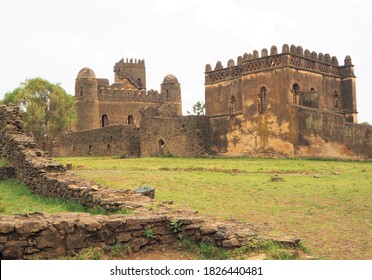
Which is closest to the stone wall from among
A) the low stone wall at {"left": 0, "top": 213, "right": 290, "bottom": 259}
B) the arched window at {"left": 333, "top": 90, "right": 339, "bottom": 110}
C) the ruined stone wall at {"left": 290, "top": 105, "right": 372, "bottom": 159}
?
the low stone wall at {"left": 0, "top": 213, "right": 290, "bottom": 259}

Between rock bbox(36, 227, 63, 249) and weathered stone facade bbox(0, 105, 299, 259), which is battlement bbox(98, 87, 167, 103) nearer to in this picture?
weathered stone facade bbox(0, 105, 299, 259)

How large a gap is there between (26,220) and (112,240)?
1.28 metres

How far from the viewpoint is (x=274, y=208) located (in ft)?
36.8

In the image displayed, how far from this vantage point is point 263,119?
29.0 metres

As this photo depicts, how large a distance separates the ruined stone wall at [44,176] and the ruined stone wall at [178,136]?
15696 mm

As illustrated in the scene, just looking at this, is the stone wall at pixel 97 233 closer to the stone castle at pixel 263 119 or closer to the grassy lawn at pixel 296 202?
the grassy lawn at pixel 296 202

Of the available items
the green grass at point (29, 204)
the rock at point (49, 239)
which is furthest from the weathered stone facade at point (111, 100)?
the rock at point (49, 239)

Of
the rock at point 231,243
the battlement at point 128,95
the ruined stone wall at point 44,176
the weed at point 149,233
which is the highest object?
the battlement at point 128,95

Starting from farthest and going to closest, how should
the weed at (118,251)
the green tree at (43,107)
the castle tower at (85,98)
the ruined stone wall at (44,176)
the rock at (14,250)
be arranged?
the castle tower at (85,98) < the green tree at (43,107) < the ruined stone wall at (44,176) < the weed at (118,251) < the rock at (14,250)

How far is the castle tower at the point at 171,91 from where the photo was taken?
57969 millimetres

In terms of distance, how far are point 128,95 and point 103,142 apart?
20.3 m

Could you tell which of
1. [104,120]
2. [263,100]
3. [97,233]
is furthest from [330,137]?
[104,120]

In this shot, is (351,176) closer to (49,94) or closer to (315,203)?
(315,203)

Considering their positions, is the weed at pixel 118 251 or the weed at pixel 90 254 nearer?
the weed at pixel 90 254
